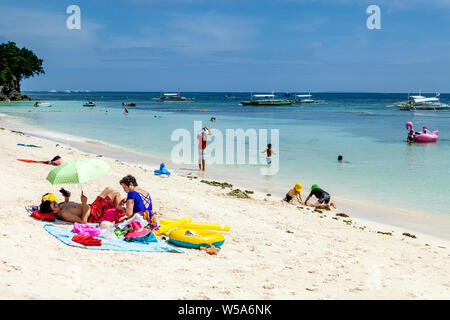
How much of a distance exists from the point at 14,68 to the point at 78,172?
110m

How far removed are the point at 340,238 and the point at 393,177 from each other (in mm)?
10535

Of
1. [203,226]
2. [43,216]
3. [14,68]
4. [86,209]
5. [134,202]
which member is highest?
[14,68]

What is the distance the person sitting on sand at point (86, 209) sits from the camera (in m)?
8.72

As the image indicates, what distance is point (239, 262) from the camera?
25.0 feet

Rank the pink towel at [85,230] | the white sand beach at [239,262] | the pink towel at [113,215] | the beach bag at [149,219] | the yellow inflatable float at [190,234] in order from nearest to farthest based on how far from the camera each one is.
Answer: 1. the white sand beach at [239,262]
2. the pink towel at [85,230]
3. the yellow inflatable float at [190,234]
4. the beach bag at [149,219]
5. the pink towel at [113,215]

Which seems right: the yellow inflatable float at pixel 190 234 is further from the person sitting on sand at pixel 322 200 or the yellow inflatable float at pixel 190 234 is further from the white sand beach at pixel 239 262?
the person sitting on sand at pixel 322 200

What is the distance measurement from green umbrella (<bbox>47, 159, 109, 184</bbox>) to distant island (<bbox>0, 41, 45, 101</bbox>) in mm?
97096

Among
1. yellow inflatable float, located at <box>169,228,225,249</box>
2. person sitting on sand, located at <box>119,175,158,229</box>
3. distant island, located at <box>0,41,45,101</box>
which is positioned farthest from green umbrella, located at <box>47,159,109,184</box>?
distant island, located at <box>0,41,45,101</box>

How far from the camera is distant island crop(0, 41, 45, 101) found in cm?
9838

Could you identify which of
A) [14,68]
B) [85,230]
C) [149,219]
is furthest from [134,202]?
[14,68]

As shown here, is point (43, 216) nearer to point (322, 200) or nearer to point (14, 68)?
point (322, 200)

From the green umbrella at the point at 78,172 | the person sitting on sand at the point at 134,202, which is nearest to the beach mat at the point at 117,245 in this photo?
the person sitting on sand at the point at 134,202

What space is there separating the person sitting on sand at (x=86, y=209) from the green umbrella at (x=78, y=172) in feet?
1.65
